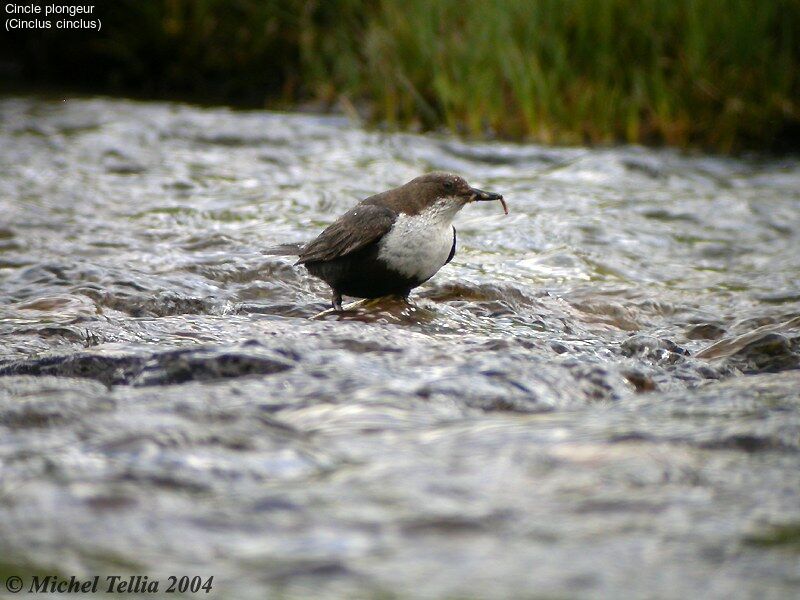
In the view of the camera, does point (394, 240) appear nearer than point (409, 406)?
No

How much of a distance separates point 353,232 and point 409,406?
5.38ft

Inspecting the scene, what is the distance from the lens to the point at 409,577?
7.50 feet

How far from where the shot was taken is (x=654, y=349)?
4406mm

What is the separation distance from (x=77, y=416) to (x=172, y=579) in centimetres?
100

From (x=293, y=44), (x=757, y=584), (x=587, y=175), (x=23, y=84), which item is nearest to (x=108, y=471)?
(x=757, y=584)

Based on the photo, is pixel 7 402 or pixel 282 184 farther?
pixel 282 184

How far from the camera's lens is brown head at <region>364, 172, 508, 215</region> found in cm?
475

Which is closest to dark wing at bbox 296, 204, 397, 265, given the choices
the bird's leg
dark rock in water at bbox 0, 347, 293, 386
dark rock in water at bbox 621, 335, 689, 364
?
the bird's leg

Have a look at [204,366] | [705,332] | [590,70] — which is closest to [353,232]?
[204,366]

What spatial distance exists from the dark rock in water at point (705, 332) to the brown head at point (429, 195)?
1123mm

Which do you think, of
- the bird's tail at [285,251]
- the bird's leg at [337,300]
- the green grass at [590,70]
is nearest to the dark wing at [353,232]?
the bird's leg at [337,300]

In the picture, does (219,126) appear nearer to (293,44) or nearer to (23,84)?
(293,44)

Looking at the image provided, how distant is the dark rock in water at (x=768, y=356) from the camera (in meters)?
4.21

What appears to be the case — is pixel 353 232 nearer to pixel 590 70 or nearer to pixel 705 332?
pixel 705 332
